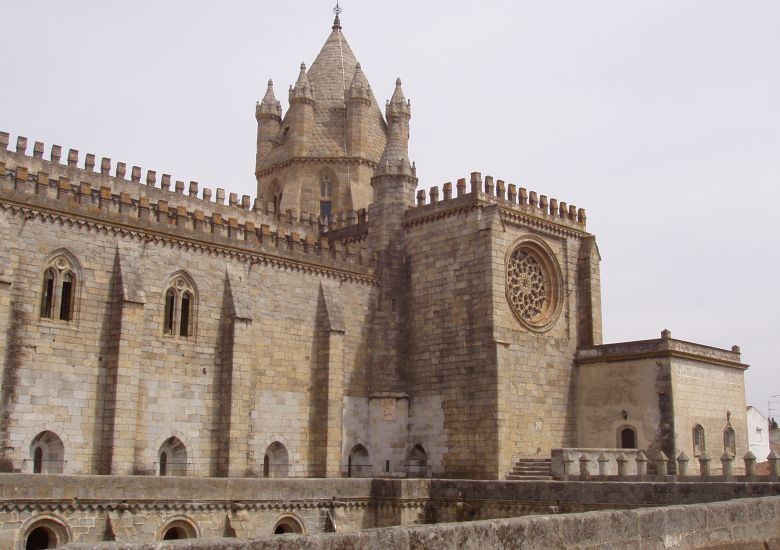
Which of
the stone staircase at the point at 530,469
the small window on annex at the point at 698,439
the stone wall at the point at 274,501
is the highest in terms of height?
the small window on annex at the point at 698,439

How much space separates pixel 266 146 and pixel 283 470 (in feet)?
61.4

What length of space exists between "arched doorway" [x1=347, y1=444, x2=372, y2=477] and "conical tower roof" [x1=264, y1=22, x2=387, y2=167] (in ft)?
49.6

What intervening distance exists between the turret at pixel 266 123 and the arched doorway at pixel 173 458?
18896mm

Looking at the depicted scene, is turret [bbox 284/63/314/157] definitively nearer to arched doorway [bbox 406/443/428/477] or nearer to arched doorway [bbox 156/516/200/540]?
arched doorway [bbox 406/443/428/477]

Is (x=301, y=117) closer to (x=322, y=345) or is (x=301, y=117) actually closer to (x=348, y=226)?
(x=348, y=226)

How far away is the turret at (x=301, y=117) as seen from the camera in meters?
39.6

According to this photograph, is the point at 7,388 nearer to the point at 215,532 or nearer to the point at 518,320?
the point at 215,532

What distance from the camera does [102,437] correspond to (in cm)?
2380

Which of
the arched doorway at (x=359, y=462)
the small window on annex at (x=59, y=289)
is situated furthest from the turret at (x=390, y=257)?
the small window on annex at (x=59, y=289)

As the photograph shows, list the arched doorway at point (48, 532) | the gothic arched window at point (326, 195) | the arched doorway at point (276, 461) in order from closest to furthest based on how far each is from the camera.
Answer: the arched doorway at point (48, 532)
the arched doorway at point (276, 461)
the gothic arched window at point (326, 195)

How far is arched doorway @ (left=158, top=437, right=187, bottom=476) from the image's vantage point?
83.8 feet

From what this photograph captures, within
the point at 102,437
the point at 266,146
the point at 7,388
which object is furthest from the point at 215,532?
the point at 266,146

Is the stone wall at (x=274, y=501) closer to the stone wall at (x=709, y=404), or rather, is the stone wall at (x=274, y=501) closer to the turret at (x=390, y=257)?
the turret at (x=390, y=257)

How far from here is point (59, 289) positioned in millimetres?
23781
